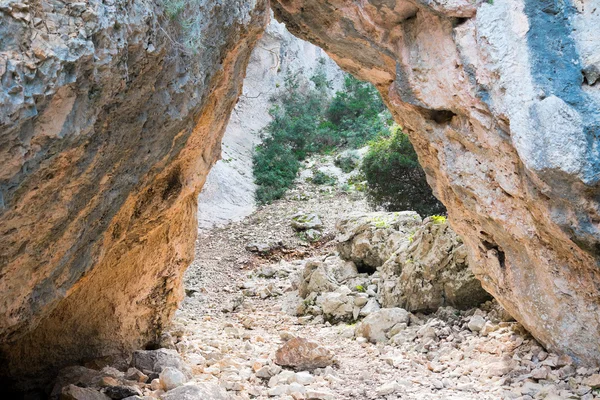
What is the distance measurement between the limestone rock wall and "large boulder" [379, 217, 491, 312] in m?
7.36

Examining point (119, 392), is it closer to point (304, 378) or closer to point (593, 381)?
point (304, 378)

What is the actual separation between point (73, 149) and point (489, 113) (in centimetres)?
327

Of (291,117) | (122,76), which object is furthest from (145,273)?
(291,117)

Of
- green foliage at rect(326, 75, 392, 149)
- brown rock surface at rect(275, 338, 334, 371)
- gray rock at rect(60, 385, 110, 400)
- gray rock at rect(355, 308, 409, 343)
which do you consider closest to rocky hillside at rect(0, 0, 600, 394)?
gray rock at rect(60, 385, 110, 400)

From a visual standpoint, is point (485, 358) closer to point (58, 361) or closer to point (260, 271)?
point (58, 361)

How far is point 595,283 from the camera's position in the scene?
4832 mm

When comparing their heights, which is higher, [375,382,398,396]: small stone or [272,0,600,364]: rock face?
[272,0,600,364]: rock face

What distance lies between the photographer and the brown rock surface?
625 centimetres

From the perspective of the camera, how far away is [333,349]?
7.20m

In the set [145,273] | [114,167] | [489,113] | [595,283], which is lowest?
[145,273]

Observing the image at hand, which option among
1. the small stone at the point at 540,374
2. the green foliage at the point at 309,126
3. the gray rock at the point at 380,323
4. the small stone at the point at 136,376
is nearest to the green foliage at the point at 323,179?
the green foliage at the point at 309,126

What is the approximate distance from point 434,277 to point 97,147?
5.16 meters

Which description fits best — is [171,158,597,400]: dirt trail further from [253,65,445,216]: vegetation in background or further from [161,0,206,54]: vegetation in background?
[253,65,445,216]: vegetation in background

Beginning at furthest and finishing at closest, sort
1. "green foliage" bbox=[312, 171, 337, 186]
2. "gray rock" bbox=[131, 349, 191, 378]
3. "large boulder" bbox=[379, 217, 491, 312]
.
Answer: "green foliage" bbox=[312, 171, 337, 186]
"large boulder" bbox=[379, 217, 491, 312]
"gray rock" bbox=[131, 349, 191, 378]
